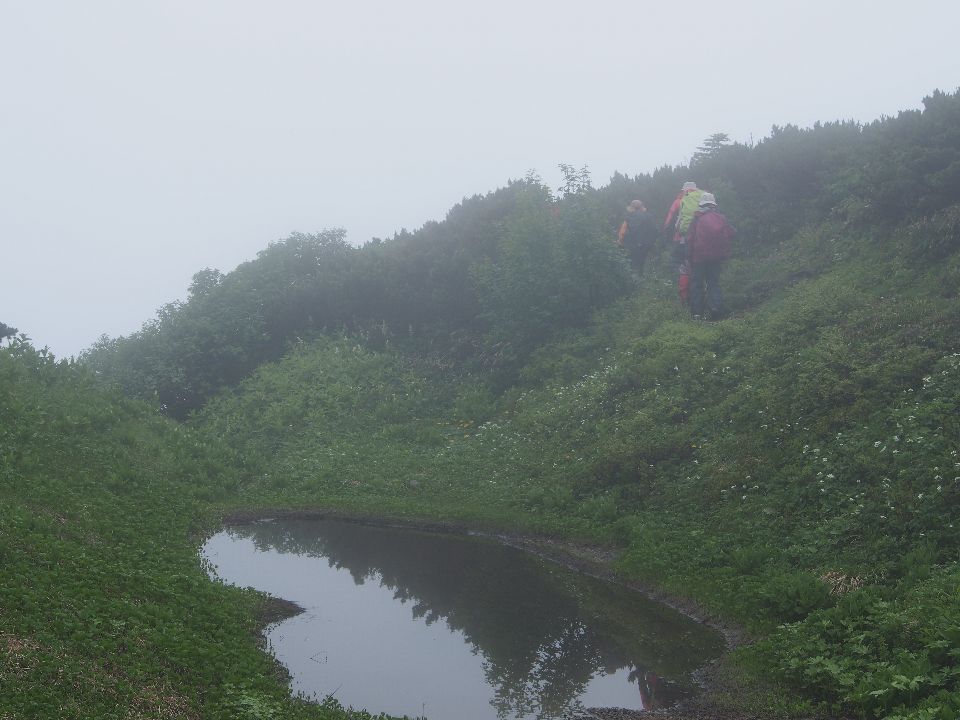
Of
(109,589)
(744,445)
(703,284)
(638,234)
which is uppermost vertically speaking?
(638,234)

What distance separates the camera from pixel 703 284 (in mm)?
20672

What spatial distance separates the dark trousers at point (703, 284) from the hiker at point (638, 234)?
3258 millimetres

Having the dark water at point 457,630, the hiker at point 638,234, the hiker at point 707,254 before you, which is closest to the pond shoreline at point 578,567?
the dark water at point 457,630

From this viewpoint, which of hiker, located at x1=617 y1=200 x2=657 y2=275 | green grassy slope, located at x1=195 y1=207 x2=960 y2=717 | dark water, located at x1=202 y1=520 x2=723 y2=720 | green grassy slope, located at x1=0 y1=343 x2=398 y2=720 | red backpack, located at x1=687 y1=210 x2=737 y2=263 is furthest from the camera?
hiker, located at x1=617 y1=200 x2=657 y2=275

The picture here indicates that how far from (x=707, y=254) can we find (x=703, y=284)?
83 cm

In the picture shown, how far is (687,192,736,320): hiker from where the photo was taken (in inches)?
790

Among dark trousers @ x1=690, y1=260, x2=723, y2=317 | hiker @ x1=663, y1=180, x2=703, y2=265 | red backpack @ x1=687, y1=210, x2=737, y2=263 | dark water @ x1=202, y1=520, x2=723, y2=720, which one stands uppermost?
hiker @ x1=663, y1=180, x2=703, y2=265

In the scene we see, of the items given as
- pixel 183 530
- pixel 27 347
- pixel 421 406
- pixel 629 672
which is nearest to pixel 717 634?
pixel 629 672

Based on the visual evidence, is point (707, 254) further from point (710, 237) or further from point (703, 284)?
point (703, 284)

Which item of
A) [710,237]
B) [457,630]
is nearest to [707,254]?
[710,237]

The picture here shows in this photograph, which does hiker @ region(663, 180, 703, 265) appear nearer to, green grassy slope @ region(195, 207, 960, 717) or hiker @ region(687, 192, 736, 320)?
hiker @ region(687, 192, 736, 320)

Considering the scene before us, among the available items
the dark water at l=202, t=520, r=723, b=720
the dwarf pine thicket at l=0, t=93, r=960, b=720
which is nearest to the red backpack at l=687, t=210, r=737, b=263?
the dwarf pine thicket at l=0, t=93, r=960, b=720

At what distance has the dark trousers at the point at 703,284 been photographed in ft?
66.8

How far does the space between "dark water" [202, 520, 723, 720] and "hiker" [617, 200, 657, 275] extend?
11.7 m
